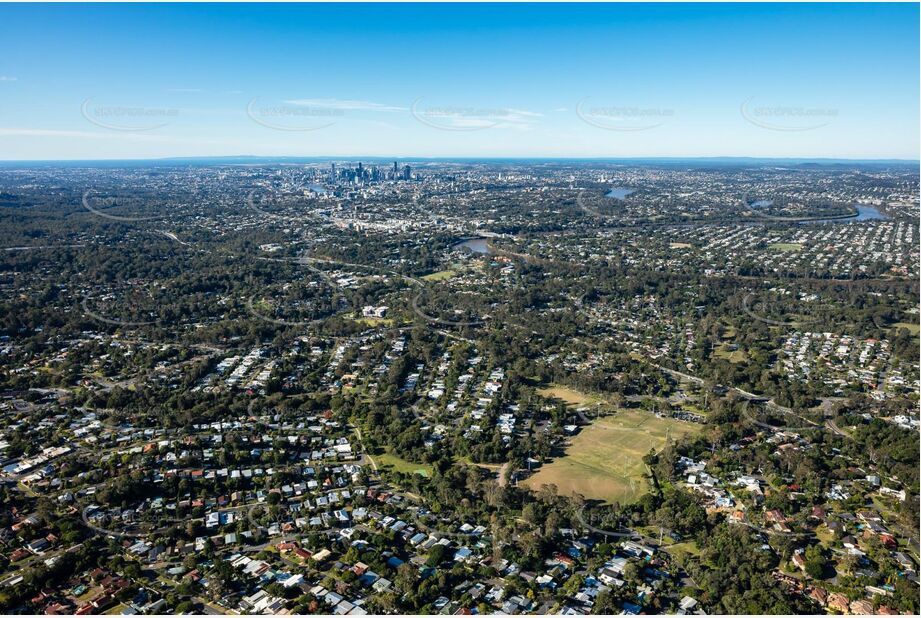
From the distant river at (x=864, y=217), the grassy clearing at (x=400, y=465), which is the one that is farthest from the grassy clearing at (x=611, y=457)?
the distant river at (x=864, y=217)

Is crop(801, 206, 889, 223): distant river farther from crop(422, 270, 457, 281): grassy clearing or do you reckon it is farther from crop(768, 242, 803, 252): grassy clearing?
crop(422, 270, 457, 281): grassy clearing

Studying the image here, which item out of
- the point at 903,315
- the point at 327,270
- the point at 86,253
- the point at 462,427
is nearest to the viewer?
the point at 462,427

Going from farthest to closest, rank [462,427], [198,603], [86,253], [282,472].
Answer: [86,253]
[462,427]
[282,472]
[198,603]

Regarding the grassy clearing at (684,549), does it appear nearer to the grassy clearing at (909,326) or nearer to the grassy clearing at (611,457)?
the grassy clearing at (611,457)

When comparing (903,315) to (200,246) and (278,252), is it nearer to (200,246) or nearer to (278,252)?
(278,252)

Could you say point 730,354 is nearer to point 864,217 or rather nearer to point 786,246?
point 786,246

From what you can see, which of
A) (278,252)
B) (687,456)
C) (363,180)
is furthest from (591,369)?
(363,180)

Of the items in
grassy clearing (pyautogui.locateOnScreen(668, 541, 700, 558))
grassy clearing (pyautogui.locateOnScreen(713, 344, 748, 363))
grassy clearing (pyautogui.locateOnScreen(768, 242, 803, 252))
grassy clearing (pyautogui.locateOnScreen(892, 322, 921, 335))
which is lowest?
grassy clearing (pyautogui.locateOnScreen(668, 541, 700, 558))

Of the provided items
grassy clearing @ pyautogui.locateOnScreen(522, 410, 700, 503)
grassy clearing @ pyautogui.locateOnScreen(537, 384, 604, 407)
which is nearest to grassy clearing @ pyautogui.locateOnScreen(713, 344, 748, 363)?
grassy clearing @ pyautogui.locateOnScreen(522, 410, 700, 503)
